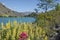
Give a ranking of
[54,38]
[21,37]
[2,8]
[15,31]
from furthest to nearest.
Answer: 1. [2,8]
2. [54,38]
3. [15,31]
4. [21,37]

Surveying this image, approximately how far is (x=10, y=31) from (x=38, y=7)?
35476 millimetres

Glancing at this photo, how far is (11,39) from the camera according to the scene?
6938mm

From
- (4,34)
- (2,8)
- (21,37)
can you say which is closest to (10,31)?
(4,34)

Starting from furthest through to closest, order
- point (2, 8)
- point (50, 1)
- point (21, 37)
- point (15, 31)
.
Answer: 1. point (2, 8)
2. point (50, 1)
3. point (15, 31)
4. point (21, 37)

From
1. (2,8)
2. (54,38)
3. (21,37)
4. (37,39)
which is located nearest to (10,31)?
(37,39)

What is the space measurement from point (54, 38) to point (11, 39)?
4.13 m

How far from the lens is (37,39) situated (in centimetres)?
796

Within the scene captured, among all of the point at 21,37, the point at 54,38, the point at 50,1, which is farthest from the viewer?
the point at 50,1

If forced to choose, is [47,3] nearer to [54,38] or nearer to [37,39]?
[54,38]

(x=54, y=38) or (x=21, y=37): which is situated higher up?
(x=21, y=37)

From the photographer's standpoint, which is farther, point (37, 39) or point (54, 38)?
point (54, 38)

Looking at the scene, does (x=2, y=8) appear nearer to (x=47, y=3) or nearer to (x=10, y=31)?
(x=47, y=3)

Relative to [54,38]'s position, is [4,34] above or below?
above

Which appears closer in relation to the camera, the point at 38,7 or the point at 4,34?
the point at 4,34
